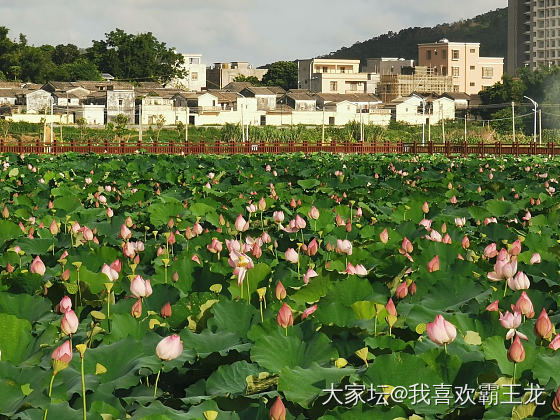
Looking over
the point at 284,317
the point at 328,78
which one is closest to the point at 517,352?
the point at 284,317

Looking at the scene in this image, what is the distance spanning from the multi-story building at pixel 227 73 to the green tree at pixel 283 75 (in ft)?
14.6

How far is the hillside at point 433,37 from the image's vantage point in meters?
150

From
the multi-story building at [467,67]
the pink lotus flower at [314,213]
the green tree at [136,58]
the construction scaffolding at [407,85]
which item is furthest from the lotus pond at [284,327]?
the multi-story building at [467,67]

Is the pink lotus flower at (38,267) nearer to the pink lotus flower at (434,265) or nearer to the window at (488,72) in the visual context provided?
the pink lotus flower at (434,265)

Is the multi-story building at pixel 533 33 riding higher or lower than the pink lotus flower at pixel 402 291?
higher

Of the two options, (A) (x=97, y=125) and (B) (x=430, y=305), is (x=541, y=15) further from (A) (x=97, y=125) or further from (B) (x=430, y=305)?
(B) (x=430, y=305)

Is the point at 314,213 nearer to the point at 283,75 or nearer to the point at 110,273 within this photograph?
the point at 110,273

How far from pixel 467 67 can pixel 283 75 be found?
20.1 m

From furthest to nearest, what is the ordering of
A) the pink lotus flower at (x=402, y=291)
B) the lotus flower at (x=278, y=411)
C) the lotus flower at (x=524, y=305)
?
the pink lotus flower at (x=402, y=291), the lotus flower at (x=524, y=305), the lotus flower at (x=278, y=411)

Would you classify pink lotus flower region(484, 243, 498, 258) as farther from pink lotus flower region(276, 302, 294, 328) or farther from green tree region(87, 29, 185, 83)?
green tree region(87, 29, 185, 83)

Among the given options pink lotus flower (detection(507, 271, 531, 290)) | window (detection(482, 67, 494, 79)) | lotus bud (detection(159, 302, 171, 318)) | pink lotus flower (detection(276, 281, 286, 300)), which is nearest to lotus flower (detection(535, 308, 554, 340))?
pink lotus flower (detection(507, 271, 531, 290))

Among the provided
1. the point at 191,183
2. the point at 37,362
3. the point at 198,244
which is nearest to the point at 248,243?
the point at 198,244

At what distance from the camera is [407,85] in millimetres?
85812

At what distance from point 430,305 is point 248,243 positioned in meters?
1.13
